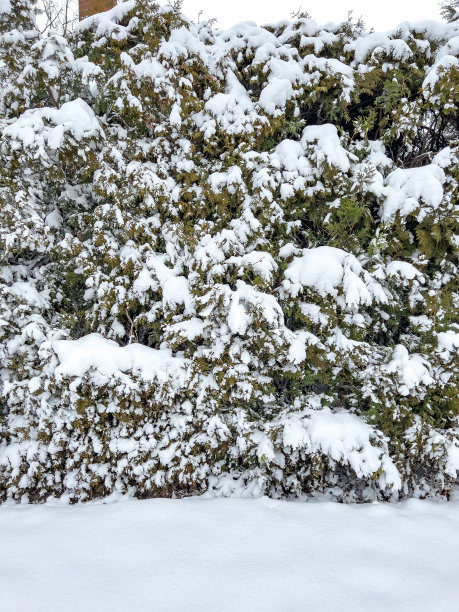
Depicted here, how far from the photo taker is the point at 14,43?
12.1 ft

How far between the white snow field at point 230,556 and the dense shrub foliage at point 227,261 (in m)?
0.32

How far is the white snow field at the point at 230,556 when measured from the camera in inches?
66.8

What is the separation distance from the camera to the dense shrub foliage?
277 cm

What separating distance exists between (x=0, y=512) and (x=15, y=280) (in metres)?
1.92

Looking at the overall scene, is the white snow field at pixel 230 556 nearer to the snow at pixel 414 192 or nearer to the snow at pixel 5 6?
the snow at pixel 414 192

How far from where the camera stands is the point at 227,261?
9.98 feet

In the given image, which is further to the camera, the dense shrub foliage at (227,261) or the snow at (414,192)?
the snow at (414,192)

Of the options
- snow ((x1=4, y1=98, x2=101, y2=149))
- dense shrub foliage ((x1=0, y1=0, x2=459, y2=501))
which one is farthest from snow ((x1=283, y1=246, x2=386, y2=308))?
snow ((x1=4, y1=98, x2=101, y2=149))

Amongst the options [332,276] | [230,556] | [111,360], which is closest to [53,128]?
[111,360]

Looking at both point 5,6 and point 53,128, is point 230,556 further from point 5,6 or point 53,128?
point 5,6

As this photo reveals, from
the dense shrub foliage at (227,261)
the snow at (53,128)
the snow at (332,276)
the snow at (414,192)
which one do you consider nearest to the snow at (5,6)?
the dense shrub foliage at (227,261)

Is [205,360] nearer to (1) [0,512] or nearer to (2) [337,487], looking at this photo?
(2) [337,487]

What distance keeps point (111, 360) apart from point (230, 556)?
157 cm

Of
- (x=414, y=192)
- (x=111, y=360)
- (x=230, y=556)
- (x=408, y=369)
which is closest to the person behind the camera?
(x=230, y=556)
